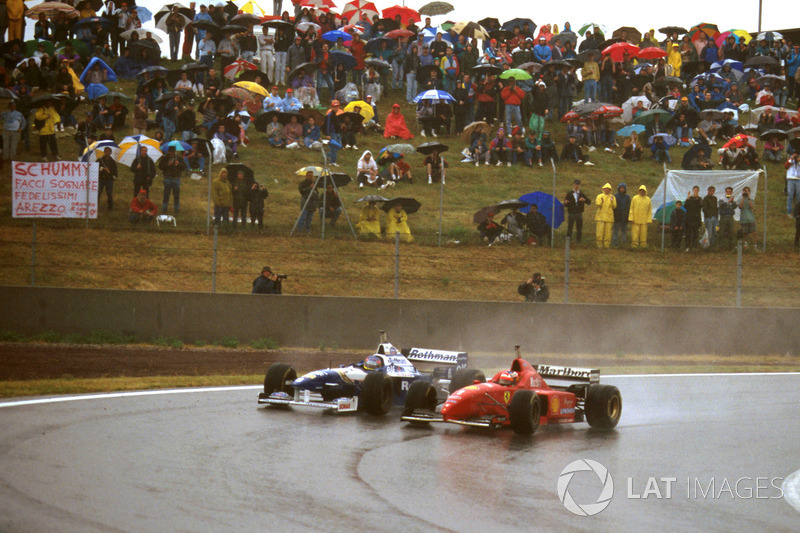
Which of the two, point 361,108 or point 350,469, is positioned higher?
point 361,108

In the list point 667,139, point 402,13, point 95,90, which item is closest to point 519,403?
point 667,139

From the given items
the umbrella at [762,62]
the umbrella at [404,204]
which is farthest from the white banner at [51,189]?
the umbrella at [762,62]

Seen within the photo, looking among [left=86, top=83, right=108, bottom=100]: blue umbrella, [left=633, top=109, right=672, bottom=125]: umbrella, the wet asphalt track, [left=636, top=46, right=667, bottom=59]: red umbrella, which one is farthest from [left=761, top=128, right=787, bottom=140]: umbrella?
the wet asphalt track

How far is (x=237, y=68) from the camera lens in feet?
109

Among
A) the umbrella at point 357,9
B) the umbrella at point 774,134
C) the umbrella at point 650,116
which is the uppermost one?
the umbrella at point 357,9

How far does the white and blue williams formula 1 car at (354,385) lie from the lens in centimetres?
1220

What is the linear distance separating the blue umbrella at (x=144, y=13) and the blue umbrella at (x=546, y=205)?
682 inches

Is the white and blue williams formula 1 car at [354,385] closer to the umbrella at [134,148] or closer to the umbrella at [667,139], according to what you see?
the umbrella at [134,148]

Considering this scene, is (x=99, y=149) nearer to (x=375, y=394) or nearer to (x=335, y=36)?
(x=335, y=36)

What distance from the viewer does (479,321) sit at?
1992 centimetres

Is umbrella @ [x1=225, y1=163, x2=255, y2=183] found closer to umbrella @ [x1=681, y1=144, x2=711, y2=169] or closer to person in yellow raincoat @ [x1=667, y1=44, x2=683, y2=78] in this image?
umbrella @ [x1=681, y1=144, x2=711, y2=169]

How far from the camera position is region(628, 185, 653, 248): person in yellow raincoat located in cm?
2636

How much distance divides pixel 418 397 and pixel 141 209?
14729 millimetres

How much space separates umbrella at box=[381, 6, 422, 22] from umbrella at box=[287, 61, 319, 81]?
635cm
